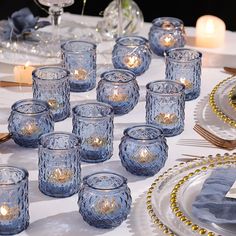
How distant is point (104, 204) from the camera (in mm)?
1502

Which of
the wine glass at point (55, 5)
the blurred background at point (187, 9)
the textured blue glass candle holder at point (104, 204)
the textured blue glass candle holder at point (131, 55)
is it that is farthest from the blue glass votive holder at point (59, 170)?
the blurred background at point (187, 9)

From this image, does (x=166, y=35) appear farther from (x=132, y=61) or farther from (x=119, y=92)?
(x=119, y=92)

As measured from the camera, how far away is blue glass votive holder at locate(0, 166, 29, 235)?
57.7 inches

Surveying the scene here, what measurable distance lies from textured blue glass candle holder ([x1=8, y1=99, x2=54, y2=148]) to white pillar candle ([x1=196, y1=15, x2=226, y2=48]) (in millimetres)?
774

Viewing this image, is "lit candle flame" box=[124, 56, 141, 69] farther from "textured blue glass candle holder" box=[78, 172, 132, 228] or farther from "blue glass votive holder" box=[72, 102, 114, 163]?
"textured blue glass candle holder" box=[78, 172, 132, 228]

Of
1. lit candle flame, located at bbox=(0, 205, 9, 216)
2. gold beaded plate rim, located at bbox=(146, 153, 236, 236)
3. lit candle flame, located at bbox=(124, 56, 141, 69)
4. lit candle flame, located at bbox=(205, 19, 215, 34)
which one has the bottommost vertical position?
gold beaded plate rim, located at bbox=(146, 153, 236, 236)

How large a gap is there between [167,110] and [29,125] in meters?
0.30

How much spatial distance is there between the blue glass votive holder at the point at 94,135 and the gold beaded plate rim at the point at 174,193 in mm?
150

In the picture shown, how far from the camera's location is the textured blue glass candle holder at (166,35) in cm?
237

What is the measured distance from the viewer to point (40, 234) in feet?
4.85

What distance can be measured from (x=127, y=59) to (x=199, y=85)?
0.23 meters

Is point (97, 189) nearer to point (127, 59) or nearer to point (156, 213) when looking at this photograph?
point (156, 213)

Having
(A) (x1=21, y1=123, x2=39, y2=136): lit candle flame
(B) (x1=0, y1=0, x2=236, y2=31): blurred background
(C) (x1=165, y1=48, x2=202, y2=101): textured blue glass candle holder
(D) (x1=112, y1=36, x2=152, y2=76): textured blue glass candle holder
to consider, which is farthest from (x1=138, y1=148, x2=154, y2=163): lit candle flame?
(B) (x1=0, y1=0, x2=236, y2=31): blurred background

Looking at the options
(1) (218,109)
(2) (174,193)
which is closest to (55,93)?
(1) (218,109)
